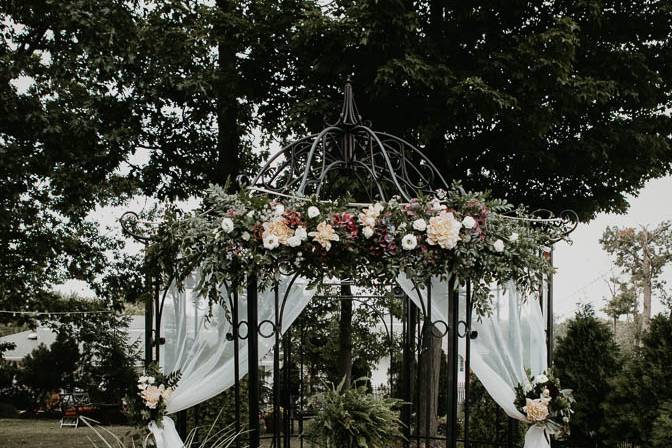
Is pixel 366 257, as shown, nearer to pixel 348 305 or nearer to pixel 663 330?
pixel 663 330

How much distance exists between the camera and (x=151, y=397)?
492cm

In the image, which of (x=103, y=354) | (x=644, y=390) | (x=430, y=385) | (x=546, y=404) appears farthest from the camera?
(x=103, y=354)

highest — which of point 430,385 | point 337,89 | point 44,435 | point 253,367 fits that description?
point 337,89

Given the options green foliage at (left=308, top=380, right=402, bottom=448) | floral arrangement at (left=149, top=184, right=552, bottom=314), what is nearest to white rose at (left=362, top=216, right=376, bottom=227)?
floral arrangement at (left=149, top=184, right=552, bottom=314)

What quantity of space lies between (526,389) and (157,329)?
9.84 ft

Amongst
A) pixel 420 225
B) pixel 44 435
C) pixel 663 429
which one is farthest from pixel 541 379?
pixel 44 435

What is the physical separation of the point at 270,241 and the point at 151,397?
1683 millimetres

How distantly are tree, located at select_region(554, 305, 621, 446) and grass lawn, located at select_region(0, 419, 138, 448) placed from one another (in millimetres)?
6988

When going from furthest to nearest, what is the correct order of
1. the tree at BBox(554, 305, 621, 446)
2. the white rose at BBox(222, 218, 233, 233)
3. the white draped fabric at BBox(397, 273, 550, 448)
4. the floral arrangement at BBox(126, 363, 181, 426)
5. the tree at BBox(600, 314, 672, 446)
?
the tree at BBox(554, 305, 621, 446) → the tree at BBox(600, 314, 672, 446) → the white draped fabric at BBox(397, 273, 550, 448) → the floral arrangement at BBox(126, 363, 181, 426) → the white rose at BBox(222, 218, 233, 233)

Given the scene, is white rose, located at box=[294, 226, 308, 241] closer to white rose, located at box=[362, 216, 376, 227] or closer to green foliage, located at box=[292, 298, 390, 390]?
Result: white rose, located at box=[362, 216, 376, 227]

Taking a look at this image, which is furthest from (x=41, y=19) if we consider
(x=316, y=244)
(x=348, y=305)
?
(x=316, y=244)

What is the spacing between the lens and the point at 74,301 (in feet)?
49.8

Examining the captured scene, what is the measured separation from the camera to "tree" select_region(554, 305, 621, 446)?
27.4 ft

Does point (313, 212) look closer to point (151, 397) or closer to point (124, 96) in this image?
point (151, 397)
